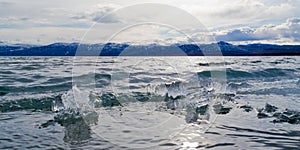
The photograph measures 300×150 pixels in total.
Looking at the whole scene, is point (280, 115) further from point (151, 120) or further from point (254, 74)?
point (254, 74)

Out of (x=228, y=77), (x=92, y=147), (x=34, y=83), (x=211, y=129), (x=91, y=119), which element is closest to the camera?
(x=92, y=147)

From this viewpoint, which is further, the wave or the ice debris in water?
Result: the wave

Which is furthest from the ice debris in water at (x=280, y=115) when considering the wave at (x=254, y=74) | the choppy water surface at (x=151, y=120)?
the wave at (x=254, y=74)

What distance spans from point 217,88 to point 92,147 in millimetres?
10497

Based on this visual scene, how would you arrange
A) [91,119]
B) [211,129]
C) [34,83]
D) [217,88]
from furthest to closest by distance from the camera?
1. [34,83]
2. [217,88]
3. [91,119]
4. [211,129]

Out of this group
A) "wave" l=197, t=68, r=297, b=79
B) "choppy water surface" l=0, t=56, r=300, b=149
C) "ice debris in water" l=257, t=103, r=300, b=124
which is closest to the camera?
"choppy water surface" l=0, t=56, r=300, b=149

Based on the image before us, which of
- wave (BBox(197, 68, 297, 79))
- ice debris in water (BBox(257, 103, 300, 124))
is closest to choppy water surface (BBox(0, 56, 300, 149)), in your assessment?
ice debris in water (BBox(257, 103, 300, 124))

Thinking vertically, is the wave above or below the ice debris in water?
above

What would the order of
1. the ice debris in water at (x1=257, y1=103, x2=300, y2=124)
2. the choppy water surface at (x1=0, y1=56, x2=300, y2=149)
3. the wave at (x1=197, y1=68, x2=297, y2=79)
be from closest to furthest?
the choppy water surface at (x1=0, y1=56, x2=300, y2=149) → the ice debris in water at (x1=257, y1=103, x2=300, y2=124) → the wave at (x1=197, y1=68, x2=297, y2=79)

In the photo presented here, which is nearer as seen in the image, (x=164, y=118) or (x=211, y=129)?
(x=211, y=129)

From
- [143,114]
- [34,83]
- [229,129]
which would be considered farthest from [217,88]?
[34,83]

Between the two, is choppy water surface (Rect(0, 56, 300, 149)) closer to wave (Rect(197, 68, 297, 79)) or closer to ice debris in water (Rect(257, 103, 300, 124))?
ice debris in water (Rect(257, 103, 300, 124))

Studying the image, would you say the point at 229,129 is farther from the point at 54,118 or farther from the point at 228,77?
the point at 228,77

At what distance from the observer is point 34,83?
58.5 feet
